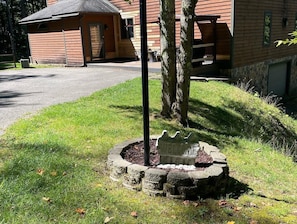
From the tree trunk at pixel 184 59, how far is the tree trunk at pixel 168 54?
0.68 ft

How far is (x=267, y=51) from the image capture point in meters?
14.9

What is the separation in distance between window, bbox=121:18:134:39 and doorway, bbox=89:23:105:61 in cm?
120

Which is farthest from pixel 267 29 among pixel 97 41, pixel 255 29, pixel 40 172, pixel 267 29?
pixel 40 172

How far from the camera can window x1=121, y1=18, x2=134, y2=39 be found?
636 inches

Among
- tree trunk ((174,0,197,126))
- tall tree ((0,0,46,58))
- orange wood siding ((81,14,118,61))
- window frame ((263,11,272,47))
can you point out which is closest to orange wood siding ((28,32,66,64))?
orange wood siding ((81,14,118,61))

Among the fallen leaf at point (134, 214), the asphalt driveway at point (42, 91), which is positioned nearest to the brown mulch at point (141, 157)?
the fallen leaf at point (134, 214)

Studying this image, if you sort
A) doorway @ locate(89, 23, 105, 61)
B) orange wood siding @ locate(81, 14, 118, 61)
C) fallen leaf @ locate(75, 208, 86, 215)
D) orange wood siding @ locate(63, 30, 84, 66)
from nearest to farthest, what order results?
fallen leaf @ locate(75, 208, 86, 215) < orange wood siding @ locate(63, 30, 84, 66) < orange wood siding @ locate(81, 14, 118, 61) < doorway @ locate(89, 23, 105, 61)

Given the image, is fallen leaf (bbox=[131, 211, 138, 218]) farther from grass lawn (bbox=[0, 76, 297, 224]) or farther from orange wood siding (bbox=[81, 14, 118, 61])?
orange wood siding (bbox=[81, 14, 118, 61])

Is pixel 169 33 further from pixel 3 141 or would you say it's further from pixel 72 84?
pixel 72 84

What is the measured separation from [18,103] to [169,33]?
13.6 feet

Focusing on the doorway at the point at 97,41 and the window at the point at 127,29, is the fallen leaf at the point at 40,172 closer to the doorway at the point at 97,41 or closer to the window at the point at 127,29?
the doorway at the point at 97,41

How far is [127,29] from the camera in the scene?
53.8 feet

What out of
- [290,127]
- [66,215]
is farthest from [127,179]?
[290,127]

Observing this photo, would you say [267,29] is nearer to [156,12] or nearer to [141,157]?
[156,12]
